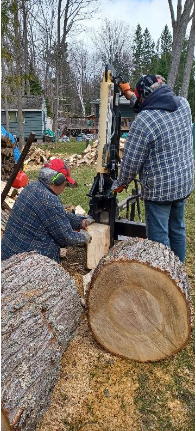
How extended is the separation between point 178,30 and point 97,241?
36.4ft

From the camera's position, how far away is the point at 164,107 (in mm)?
3383

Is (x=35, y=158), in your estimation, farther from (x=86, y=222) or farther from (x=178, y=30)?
(x=86, y=222)

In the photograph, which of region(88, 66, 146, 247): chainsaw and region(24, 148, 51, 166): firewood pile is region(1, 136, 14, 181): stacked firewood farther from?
region(88, 66, 146, 247): chainsaw

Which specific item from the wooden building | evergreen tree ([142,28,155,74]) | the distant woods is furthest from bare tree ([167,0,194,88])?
evergreen tree ([142,28,155,74])

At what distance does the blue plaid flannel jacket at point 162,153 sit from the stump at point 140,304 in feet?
2.40

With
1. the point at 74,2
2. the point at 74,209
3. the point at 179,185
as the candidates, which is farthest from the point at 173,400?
the point at 74,2

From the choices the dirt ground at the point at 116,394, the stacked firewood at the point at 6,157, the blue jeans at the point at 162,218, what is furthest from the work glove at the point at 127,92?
the stacked firewood at the point at 6,157

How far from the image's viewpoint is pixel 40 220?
3.41 meters

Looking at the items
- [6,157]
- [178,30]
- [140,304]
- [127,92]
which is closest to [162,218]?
[140,304]

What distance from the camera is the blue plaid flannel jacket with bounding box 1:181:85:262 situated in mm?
3357

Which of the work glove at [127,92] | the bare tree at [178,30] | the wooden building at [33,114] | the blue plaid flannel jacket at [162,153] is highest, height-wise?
the bare tree at [178,30]

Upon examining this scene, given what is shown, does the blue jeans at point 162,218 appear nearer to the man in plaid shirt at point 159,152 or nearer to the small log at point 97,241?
the man in plaid shirt at point 159,152

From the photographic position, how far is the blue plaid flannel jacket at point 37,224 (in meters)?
3.36

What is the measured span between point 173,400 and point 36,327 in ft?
3.53
